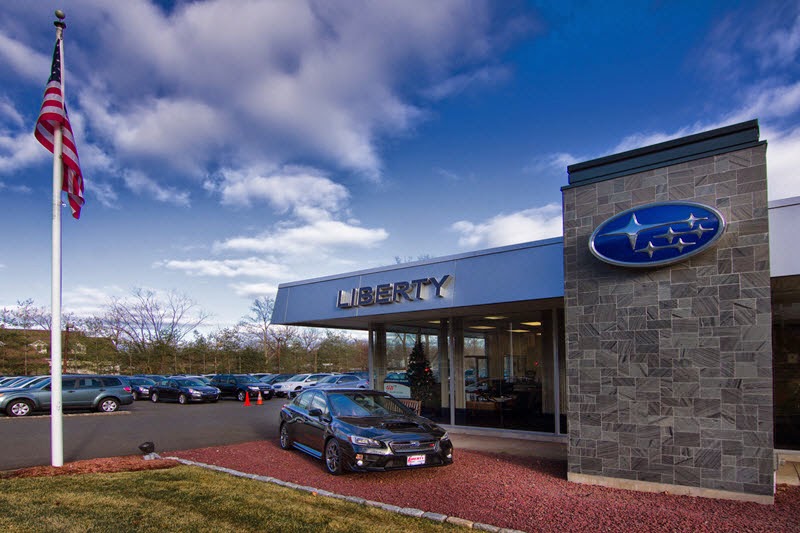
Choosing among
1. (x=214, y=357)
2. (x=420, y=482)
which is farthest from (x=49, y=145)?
(x=214, y=357)

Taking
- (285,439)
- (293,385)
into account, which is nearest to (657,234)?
(285,439)

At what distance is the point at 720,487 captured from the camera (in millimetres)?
6352

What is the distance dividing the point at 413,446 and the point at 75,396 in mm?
16977

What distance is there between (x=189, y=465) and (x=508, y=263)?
6896 millimetres

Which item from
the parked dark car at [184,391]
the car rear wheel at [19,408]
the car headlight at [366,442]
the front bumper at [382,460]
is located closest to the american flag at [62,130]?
the car headlight at [366,442]

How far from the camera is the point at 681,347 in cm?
677

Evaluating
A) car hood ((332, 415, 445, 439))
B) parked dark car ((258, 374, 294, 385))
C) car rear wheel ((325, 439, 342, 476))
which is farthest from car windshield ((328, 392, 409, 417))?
parked dark car ((258, 374, 294, 385))

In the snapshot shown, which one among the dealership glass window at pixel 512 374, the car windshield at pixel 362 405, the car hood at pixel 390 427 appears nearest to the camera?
the car hood at pixel 390 427

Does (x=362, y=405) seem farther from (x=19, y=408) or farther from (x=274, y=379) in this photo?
(x=274, y=379)

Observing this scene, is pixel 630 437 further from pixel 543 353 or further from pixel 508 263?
pixel 543 353

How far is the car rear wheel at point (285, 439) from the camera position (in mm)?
10570

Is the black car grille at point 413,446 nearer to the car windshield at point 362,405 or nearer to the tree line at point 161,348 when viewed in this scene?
the car windshield at point 362,405

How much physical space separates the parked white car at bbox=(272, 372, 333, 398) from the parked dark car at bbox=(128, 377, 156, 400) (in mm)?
6517

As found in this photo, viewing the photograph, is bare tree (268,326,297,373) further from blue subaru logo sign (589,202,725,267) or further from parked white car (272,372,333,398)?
blue subaru logo sign (589,202,725,267)
